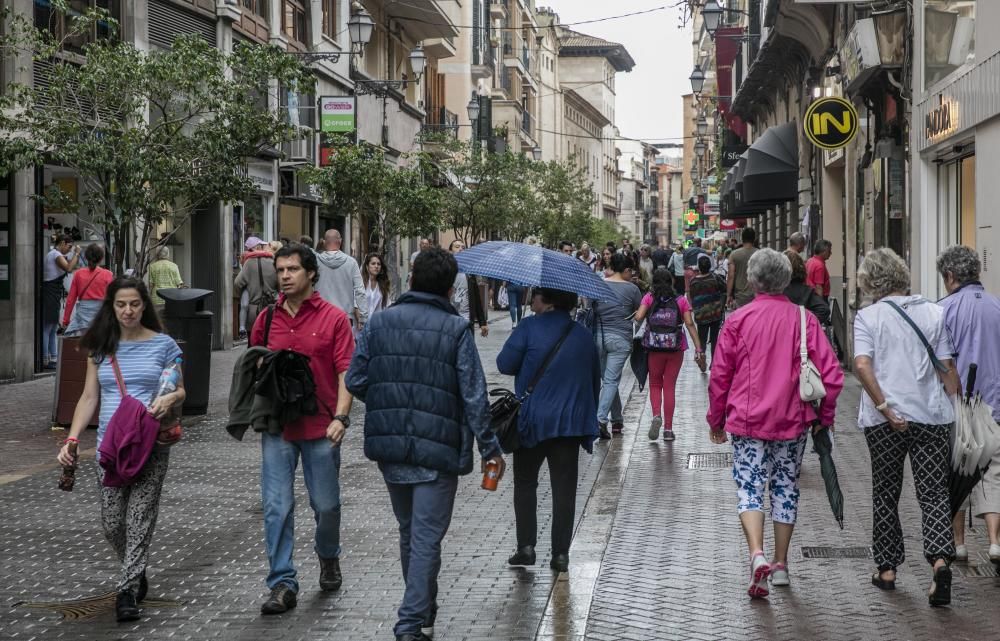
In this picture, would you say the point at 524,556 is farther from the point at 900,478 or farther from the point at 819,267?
the point at 819,267

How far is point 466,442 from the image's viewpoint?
6.06 metres

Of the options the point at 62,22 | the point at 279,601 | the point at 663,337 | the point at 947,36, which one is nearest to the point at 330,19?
the point at 62,22

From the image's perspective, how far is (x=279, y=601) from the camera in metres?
6.61

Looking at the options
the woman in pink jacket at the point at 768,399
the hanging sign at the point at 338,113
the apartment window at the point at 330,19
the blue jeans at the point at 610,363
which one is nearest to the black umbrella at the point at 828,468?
the woman in pink jacket at the point at 768,399

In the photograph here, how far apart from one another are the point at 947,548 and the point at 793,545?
58.5 inches

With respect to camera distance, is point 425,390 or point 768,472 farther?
point 768,472

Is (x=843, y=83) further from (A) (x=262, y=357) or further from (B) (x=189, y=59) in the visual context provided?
(A) (x=262, y=357)

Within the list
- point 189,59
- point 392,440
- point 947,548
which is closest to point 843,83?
point 189,59

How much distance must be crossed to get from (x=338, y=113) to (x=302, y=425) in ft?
79.0

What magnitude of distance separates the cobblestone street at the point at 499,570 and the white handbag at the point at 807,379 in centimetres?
97

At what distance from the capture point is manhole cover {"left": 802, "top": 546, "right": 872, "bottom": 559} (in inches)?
314

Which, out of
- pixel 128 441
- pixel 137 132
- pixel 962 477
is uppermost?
pixel 137 132

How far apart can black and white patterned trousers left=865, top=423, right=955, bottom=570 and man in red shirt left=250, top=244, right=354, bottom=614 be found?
2.65 meters

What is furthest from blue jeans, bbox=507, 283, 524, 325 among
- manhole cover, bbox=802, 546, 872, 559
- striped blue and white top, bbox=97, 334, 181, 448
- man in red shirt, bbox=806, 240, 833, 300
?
striped blue and white top, bbox=97, 334, 181, 448
